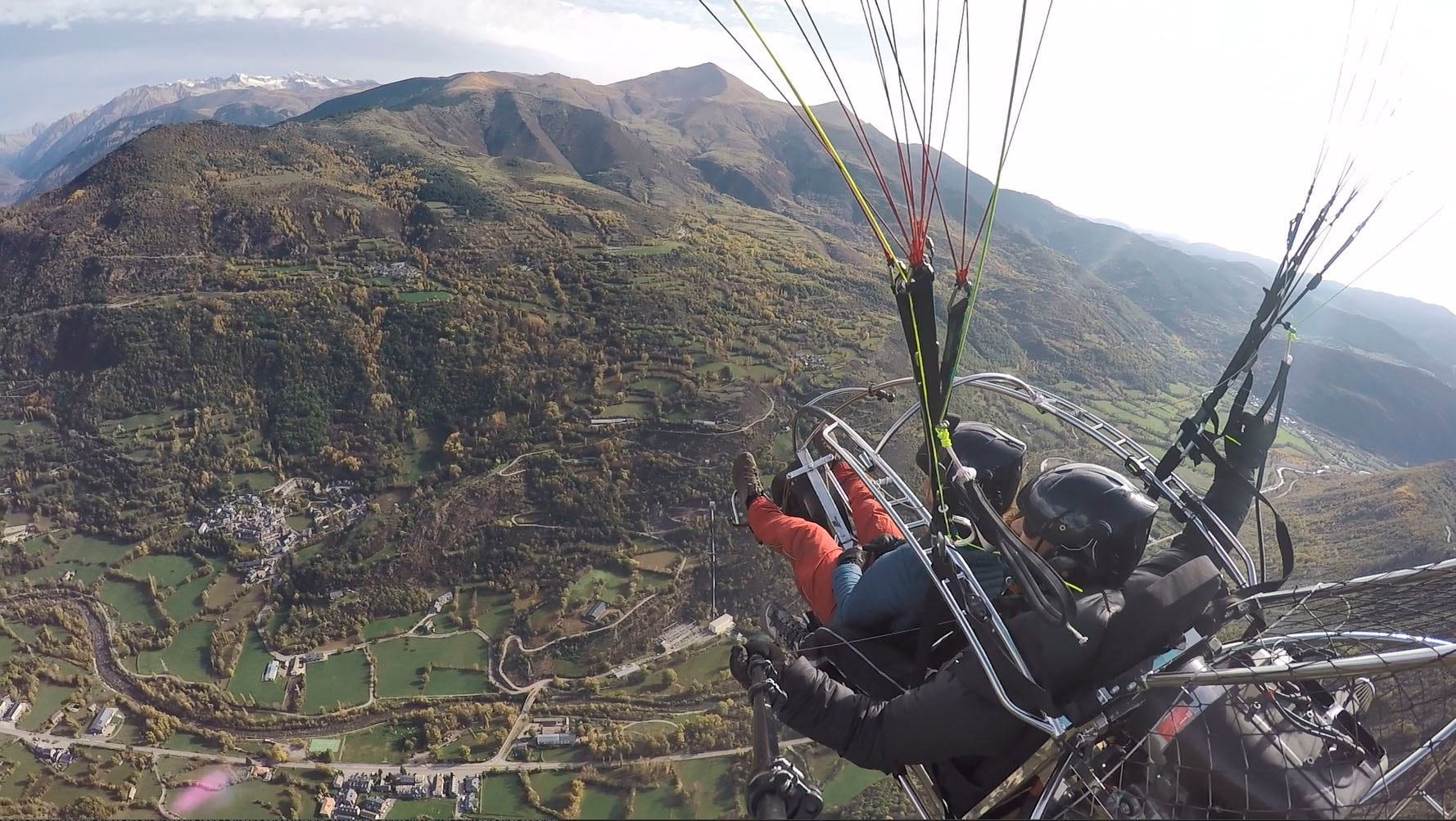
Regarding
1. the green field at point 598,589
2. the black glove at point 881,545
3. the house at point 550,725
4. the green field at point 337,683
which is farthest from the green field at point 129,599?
the black glove at point 881,545

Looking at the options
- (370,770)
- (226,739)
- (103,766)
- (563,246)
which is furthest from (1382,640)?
(563,246)

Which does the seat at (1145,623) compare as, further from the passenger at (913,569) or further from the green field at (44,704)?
the green field at (44,704)

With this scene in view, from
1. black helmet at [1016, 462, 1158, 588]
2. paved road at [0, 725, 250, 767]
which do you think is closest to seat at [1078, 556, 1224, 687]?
black helmet at [1016, 462, 1158, 588]

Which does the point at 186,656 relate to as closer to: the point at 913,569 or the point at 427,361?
the point at 427,361

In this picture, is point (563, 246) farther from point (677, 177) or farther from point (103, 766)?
point (677, 177)

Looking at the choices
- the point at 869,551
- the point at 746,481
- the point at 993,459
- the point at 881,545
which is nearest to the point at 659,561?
the point at 746,481
